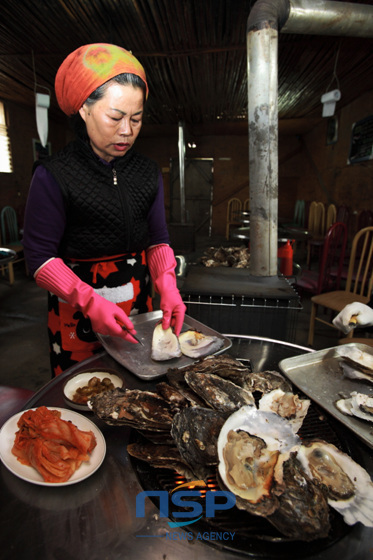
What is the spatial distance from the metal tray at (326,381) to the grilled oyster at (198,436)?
0.42 metres

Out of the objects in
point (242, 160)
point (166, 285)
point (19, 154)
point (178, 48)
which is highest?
point (178, 48)

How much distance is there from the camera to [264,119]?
7.53 feet

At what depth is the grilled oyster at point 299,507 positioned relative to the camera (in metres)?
→ 0.65

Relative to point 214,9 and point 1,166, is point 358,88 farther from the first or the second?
point 1,166

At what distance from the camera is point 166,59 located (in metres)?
4.62

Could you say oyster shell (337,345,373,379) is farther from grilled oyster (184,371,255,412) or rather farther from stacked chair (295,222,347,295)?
stacked chair (295,222,347,295)

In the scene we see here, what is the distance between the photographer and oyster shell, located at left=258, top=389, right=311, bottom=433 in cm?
94

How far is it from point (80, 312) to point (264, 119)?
72.7 inches

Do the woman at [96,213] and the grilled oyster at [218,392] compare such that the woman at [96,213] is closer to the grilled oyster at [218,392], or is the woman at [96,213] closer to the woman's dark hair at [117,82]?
the woman's dark hair at [117,82]

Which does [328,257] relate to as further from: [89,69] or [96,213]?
[89,69]

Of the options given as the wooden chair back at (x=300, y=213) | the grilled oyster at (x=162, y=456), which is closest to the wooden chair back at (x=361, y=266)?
the grilled oyster at (x=162, y=456)

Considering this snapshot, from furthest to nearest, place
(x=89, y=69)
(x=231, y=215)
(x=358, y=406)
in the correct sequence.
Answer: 1. (x=231, y=215)
2. (x=89, y=69)
3. (x=358, y=406)

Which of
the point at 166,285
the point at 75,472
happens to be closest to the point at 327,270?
the point at 166,285

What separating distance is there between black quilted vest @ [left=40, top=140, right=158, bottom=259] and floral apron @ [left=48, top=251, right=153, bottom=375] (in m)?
0.06
